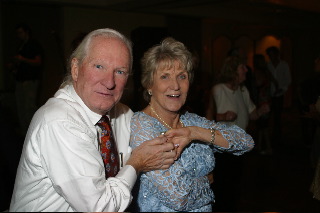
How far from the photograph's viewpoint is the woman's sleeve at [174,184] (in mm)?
1553

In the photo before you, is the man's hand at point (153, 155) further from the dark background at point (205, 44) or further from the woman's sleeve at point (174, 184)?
the dark background at point (205, 44)

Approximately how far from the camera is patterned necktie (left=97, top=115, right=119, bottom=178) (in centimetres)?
147

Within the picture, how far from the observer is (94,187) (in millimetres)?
1181

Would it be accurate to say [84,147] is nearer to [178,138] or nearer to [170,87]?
[178,138]

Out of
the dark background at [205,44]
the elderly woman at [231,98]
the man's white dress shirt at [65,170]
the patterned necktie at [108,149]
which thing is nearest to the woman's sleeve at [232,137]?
the patterned necktie at [108,149]

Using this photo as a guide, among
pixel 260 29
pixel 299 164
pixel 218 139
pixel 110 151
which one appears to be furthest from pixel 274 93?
pixel 260 29

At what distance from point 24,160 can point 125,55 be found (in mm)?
585

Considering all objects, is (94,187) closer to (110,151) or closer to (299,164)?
(110,151)

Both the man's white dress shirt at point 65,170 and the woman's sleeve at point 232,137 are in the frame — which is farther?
the woman's sleeve at point 232,137

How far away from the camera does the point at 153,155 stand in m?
1.48

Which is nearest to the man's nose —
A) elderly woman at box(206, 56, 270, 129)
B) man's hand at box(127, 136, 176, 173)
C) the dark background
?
man's hand at box(127, 136, 176, 173)

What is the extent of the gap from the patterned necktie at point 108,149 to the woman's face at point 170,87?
314 millimetres

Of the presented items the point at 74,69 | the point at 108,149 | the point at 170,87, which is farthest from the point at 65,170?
the point at 170,87

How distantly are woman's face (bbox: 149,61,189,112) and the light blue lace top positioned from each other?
0.11 m
